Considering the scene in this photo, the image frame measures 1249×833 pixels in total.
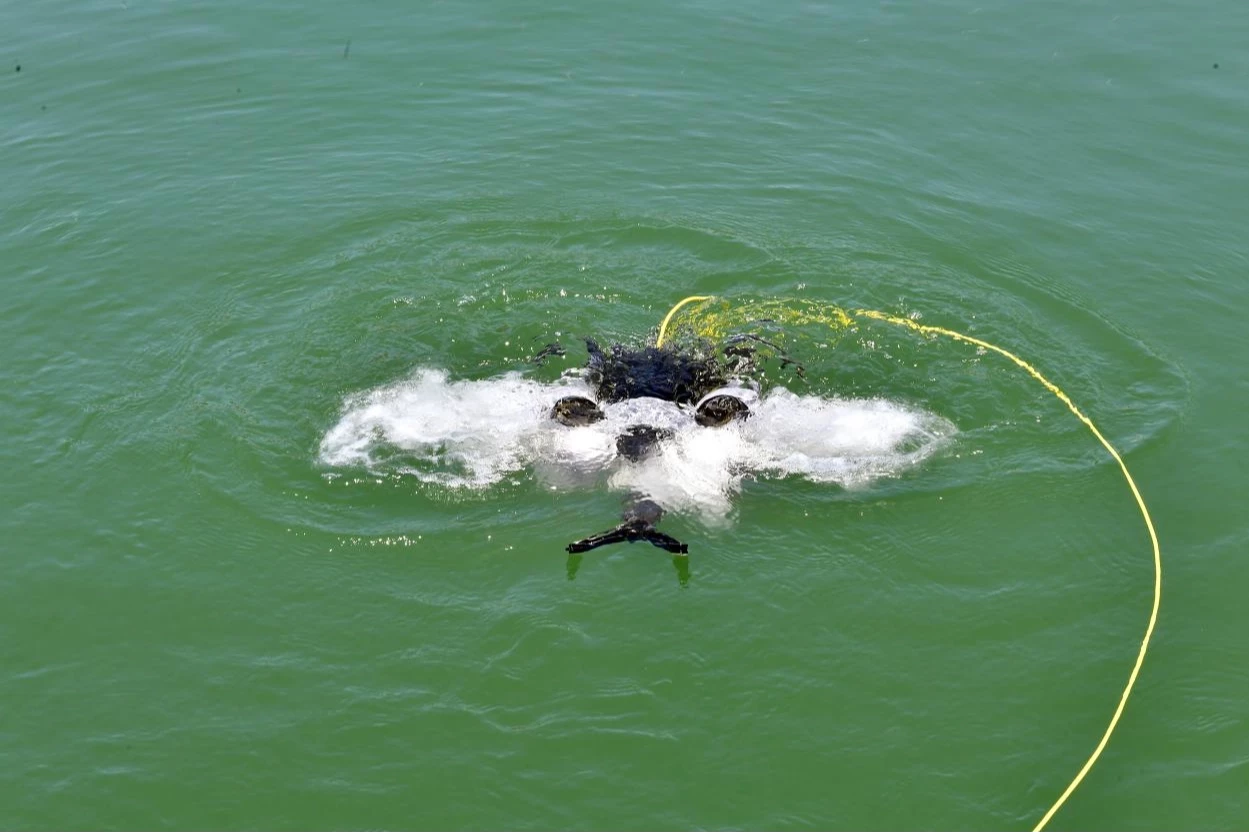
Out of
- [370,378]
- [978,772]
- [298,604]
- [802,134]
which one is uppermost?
[802,134]

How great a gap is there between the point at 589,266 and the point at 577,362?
261 centimetres

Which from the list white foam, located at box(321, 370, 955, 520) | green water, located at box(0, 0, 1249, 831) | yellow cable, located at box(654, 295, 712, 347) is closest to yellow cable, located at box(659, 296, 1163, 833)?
yellow cable, located at box(654, 295, 712, 347)

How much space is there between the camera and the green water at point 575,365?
42.5ft

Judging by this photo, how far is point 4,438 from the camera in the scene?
17.1 metres

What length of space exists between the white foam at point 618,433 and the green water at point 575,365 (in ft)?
1.08

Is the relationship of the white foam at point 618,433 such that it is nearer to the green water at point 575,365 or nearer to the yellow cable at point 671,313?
the green water at point 575,365

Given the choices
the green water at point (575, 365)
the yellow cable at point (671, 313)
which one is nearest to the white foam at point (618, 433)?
the green water at point (575, 365)

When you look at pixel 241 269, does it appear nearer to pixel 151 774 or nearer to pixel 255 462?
pixel 255 462

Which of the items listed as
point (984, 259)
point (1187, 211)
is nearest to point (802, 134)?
point (984, 259)

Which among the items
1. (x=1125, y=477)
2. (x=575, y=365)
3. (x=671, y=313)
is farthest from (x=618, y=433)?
(x=1125, y=477)

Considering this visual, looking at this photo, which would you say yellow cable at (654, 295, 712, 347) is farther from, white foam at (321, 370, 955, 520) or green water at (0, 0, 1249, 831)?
white foam at (321, 370, 955, 520)

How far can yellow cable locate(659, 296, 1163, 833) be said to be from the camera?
1281cm

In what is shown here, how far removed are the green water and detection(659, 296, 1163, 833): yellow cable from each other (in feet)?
0.44

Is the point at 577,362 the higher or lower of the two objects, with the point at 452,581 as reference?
higher
